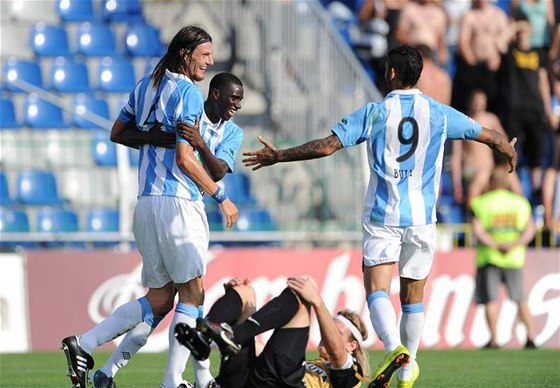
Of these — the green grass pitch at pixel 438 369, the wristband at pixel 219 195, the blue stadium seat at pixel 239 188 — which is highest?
the wristband at pixel 219 195

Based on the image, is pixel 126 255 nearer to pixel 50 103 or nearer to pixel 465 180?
pixel 50 103

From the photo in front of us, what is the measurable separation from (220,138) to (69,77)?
33.0ft

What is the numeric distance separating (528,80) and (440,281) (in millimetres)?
4281

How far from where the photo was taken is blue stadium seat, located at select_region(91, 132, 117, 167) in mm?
15180

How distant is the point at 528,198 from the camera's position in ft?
58.3

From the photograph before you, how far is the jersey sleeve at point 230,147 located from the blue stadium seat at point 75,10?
1060 centimetres

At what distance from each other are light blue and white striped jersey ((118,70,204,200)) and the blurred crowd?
33.0ft

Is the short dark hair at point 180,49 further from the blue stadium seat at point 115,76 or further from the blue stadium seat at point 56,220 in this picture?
the blue stadium seat at point 115,76

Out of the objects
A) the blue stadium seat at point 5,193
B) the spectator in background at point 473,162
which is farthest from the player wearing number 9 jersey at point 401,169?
the spectator in background at point 473,162

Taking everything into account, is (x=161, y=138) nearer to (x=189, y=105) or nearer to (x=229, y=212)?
(x=189, y=105)

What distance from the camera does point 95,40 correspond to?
17766mm

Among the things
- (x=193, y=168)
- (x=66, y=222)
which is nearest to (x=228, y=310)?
(x=193, y=168)

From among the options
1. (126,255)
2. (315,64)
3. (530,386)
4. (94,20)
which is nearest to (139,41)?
(94,20)

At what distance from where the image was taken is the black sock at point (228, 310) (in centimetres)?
729
